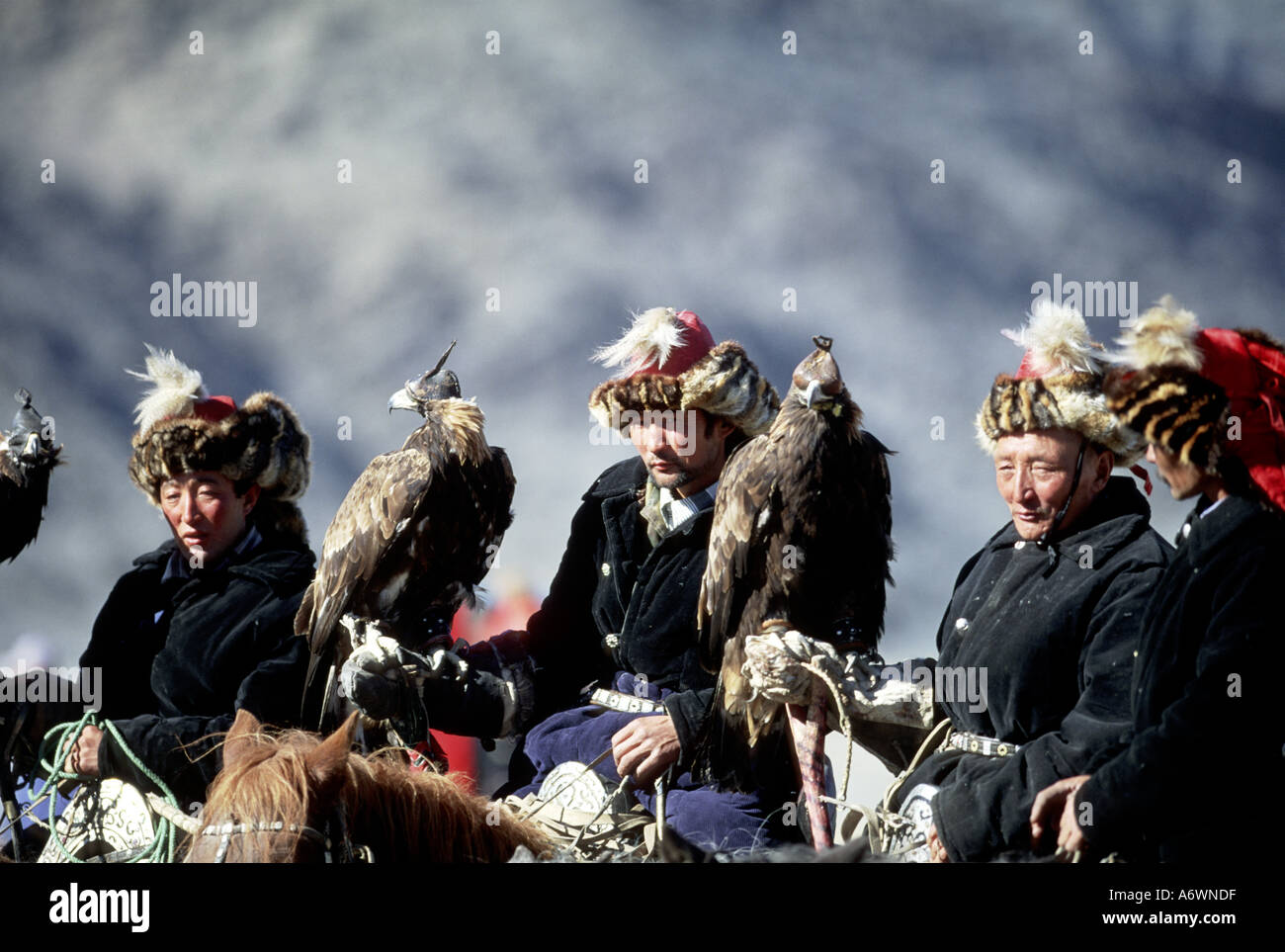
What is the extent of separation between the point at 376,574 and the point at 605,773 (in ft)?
3.19

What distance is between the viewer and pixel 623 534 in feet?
14.5

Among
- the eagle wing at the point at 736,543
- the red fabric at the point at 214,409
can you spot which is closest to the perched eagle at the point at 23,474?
the red fabric at the point at 214,409

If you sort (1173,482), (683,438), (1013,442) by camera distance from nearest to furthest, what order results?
(1173,482) → (1013,442) → (683,438)

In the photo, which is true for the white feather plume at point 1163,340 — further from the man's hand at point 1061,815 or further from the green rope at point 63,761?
the green rope at point 63,761

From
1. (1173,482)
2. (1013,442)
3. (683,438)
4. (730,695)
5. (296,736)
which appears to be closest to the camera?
(1173,482)

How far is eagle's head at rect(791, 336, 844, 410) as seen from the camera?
3.89 meters

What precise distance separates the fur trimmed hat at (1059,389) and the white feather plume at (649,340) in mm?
1054

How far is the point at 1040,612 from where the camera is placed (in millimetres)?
3412

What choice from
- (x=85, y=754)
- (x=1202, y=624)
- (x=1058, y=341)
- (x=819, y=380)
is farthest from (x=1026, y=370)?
(x=85, y=754)

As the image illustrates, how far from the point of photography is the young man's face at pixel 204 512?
472 centimetres

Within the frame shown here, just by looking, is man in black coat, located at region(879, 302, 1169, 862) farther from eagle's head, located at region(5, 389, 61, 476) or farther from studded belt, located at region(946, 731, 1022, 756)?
eagle's head, located at region(5, 389, 61, 476)
